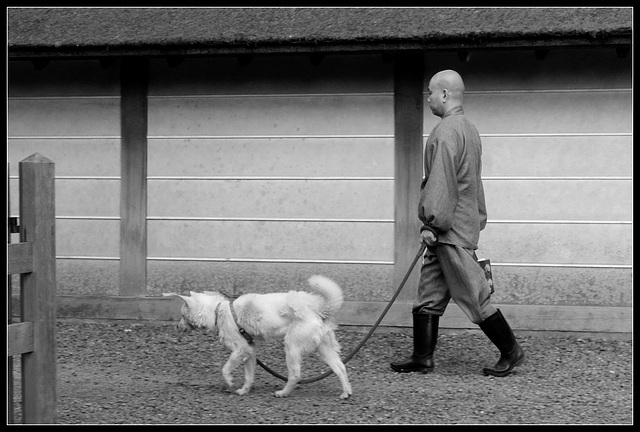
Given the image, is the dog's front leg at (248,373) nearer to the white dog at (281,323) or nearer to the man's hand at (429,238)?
the white dog at (281,323)

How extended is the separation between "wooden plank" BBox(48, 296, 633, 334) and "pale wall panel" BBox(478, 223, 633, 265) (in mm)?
418

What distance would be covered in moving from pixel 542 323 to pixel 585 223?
957 millimetres

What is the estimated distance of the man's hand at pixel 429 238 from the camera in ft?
23.0

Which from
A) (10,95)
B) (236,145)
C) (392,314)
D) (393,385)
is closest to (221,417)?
(393,385)

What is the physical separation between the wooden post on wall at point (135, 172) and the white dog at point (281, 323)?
8.68ft

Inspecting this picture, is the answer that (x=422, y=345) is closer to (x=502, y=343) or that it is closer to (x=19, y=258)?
(x=502, y=343)

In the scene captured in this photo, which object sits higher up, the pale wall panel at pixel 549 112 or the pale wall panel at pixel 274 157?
the pale wall panel at pixel 549 112

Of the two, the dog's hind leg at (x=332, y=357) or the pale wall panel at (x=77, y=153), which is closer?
the dog's hind leg at (x=332, y=357)

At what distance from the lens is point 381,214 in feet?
28.7

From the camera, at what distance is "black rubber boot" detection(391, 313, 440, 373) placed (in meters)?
7.26

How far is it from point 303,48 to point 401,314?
251 centimetres

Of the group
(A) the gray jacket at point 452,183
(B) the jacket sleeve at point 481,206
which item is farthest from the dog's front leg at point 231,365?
(B) the jacket sleeve at point 481,206

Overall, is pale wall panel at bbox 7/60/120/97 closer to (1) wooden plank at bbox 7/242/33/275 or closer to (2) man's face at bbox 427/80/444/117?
(2) man's face at bbox 427/80/444/117

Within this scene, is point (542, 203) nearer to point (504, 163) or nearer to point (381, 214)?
point (504, 163)
